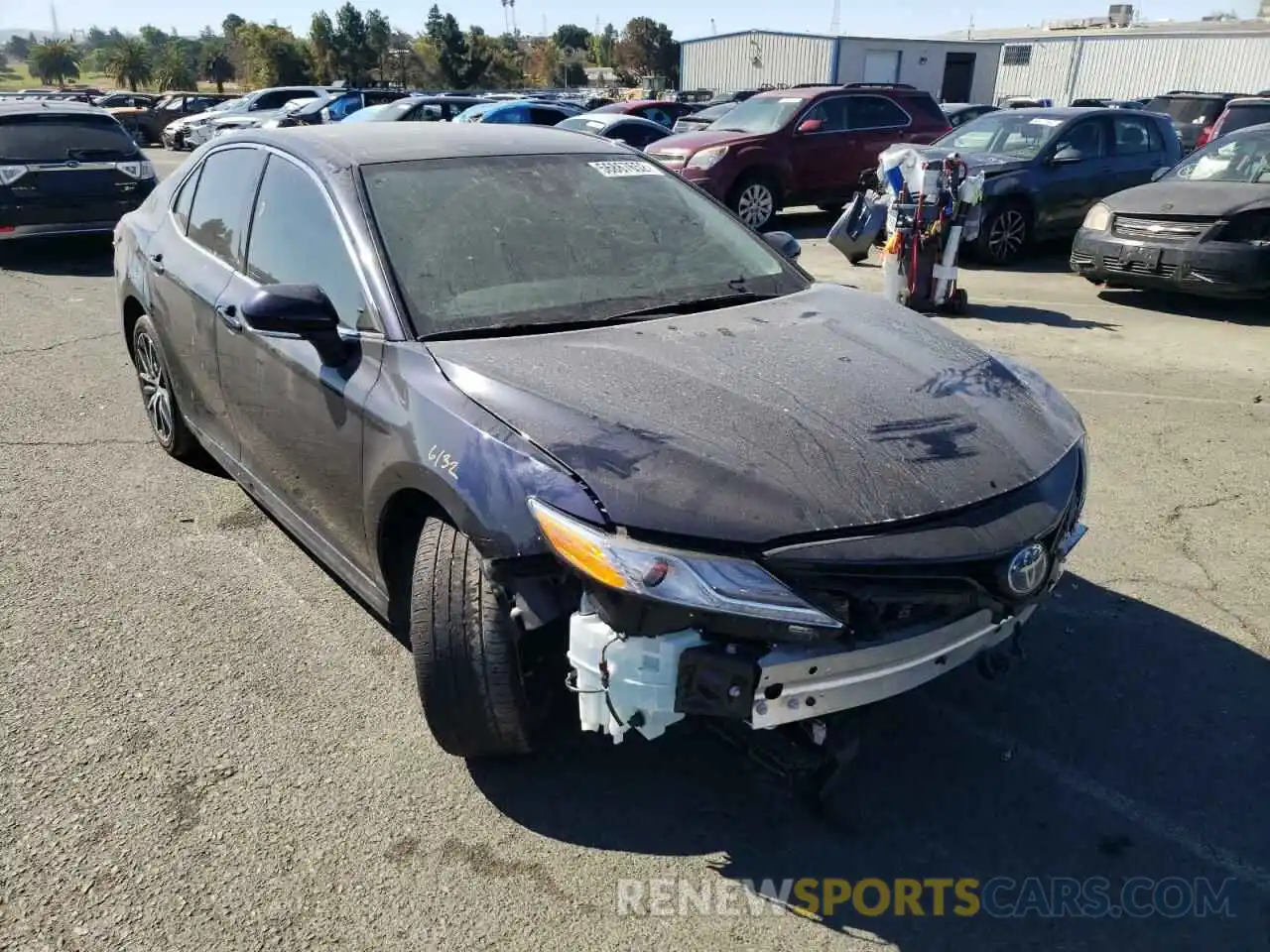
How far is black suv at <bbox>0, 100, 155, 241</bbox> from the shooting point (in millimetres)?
9781

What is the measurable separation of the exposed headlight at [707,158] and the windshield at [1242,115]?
26.9 ft

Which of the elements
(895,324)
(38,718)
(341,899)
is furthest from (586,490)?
(38,718)

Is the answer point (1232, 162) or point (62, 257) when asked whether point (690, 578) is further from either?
point (62, 257)

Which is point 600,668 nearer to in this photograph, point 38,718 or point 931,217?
point 38,718

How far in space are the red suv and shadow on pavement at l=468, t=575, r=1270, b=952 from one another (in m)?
9.82

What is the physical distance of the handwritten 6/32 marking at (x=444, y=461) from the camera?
251cm

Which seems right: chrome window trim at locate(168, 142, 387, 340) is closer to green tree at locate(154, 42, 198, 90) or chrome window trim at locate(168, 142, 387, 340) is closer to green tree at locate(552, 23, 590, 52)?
green tree at locate(154, 42, 198, 90)

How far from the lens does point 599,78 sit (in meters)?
73.9

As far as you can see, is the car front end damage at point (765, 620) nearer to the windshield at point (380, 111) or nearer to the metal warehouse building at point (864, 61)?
the windshield at point (380, 111)

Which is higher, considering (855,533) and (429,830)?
(855,533)

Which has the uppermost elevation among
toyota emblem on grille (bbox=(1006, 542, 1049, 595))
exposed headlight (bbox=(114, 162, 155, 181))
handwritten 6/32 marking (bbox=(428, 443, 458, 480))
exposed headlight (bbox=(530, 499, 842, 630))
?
handwritten 6/32 marking (bbox=(428, 443, 458, 480))

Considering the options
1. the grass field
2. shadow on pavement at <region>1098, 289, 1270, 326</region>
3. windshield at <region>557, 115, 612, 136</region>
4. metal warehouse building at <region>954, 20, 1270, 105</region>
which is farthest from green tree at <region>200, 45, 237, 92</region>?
shadow on pavement at <region>1098, 289, 1270, 326</region>

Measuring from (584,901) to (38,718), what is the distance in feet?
6.02

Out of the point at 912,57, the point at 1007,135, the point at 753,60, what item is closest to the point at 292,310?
the point at 1007,135
